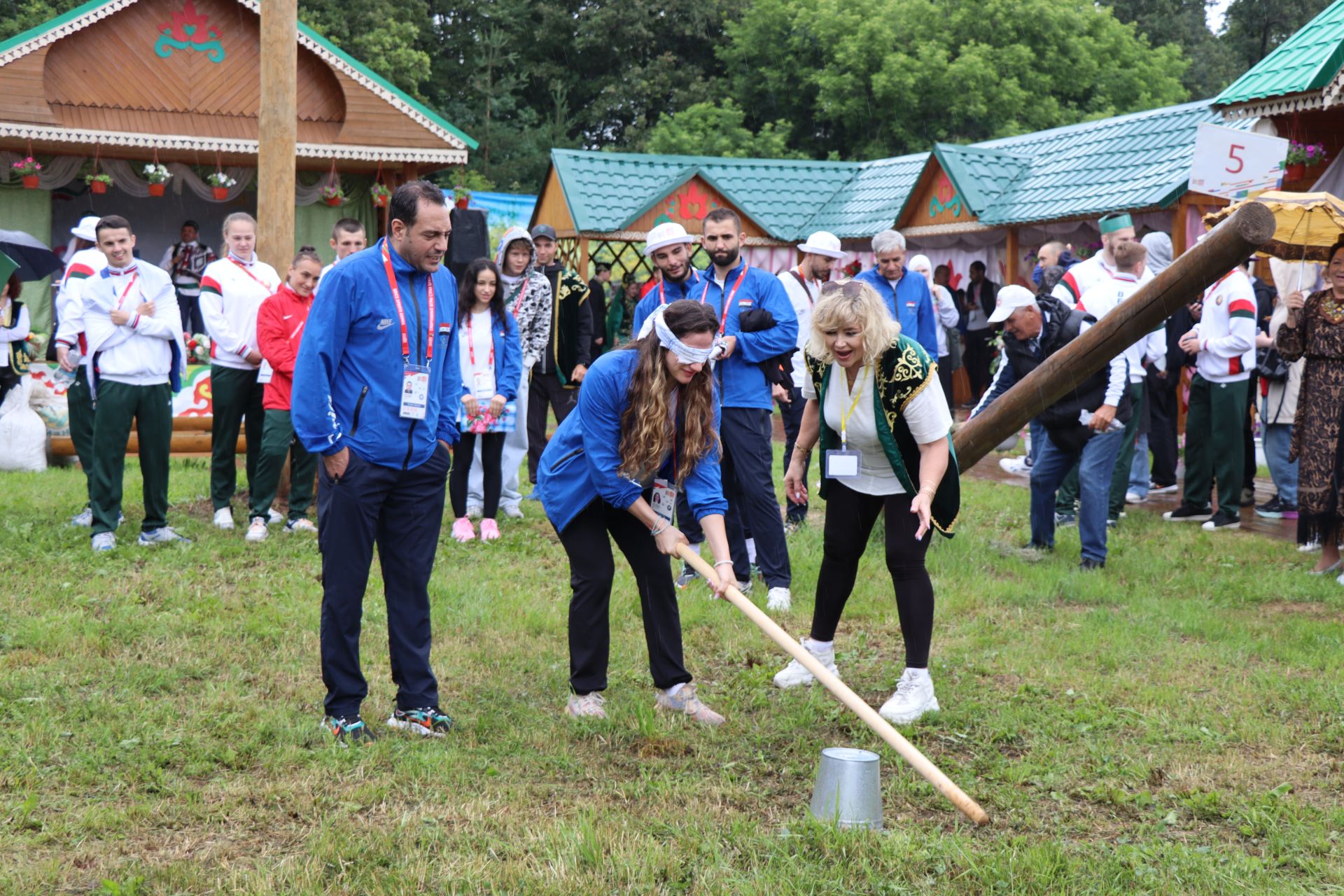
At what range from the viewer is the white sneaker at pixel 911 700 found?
503 cm

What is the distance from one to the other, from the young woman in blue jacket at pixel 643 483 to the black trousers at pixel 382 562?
50 cm

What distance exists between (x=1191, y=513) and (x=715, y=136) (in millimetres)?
25797

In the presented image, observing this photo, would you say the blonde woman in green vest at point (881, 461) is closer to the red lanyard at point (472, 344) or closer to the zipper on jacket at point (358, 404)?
the zipper on jacket at point (358, 404)

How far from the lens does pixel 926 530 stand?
495 cm

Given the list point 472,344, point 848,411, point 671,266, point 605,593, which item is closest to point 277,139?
point 472,344

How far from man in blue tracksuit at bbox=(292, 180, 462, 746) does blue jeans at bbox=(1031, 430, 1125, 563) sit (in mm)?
4520

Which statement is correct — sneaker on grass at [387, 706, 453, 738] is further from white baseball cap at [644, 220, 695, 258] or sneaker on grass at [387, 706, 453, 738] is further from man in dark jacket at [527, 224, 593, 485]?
man in dark jacket at [527, 224, 593, 485]

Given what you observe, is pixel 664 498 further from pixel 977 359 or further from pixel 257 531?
pixel 977 359

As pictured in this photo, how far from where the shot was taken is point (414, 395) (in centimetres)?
457

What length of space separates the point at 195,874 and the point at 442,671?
211 centimetres

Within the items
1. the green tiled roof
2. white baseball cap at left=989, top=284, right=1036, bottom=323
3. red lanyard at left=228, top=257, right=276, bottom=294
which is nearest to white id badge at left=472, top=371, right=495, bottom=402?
red lanyard at left=228, top=257, right=276, bottom=294

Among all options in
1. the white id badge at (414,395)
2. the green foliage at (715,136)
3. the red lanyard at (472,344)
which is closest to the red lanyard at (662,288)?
the red lanyard at (472,344)

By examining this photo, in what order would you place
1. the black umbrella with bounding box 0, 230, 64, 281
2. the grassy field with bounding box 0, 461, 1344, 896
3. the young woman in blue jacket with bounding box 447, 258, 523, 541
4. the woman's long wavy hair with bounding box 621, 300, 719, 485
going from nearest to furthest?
the grassy field with bounding box 0, 461, 1344, 896 → the woman's long wavy hair with bounding box 621, 300, 719, 485 → the young woman in blue jacket with bounding box 447, 258, 523, 541 → the black umbrella with bounding box 0, 230, 64, 281

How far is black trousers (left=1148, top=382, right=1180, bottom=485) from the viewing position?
10602 millimetres
